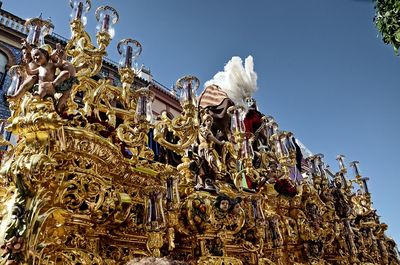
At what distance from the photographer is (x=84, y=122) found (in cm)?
239

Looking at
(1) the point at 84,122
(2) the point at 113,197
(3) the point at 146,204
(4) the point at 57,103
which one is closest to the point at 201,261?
(3) the point at 146,204

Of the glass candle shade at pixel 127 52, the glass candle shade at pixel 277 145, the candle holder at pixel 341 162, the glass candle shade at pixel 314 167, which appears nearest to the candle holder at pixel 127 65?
the glass candle shade at pixel 127 52

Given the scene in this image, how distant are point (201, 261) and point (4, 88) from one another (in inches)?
237

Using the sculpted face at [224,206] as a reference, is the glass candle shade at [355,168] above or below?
above

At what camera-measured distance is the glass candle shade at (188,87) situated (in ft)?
10.1

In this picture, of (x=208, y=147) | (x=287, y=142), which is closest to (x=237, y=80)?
(x=287, y=142)

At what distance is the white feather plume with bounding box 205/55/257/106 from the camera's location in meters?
5.53

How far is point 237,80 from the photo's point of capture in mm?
5598

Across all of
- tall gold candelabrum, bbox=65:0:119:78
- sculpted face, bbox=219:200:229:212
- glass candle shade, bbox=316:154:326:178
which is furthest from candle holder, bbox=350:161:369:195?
tall gold candelabrum, bbox=65:0:119:78

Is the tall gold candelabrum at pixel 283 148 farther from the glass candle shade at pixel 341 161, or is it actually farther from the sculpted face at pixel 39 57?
the sculpted face at pixel 39 57

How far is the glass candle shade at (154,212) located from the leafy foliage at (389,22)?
2.79 metres

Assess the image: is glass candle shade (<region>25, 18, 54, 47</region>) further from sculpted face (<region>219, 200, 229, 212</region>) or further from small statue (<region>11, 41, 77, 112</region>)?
sculpted face (<region>219, 200, 229, 212</region>)

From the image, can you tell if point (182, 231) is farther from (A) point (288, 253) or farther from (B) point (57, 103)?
(A) point (288, 253)

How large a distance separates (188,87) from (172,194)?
1.00 m
